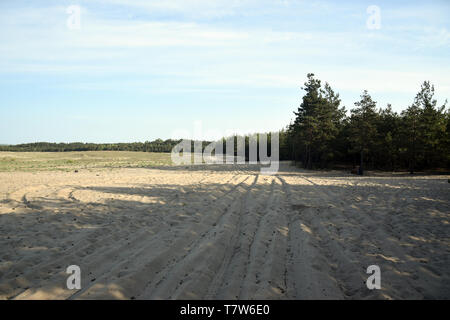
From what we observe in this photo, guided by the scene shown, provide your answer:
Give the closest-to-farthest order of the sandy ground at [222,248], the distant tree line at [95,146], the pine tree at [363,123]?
the sandy ground at [222,248], the pine tree at [363,123], the distant tree line at [95,146]

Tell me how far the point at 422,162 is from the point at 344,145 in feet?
26.7

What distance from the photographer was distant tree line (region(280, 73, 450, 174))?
26000 millimetres

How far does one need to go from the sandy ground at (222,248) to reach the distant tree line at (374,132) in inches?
756

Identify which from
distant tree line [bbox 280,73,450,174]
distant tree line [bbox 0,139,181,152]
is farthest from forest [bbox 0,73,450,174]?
distant tree line [bbox 0,139,181,152]

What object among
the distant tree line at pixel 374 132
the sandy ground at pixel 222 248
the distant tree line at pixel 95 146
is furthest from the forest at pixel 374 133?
the distant tree line at pixel 95 146

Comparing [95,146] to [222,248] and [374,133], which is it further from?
[222,248]

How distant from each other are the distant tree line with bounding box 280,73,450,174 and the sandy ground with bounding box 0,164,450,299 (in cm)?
1920

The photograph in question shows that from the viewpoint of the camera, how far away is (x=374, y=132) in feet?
86.8

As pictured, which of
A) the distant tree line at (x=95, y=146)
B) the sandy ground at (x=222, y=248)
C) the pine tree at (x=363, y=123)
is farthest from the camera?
the distant tree line at (x=95, y=146)

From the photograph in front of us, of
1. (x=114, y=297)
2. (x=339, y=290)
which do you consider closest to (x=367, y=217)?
(x=339, y=290)

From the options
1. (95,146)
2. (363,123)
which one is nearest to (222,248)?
(363,123)

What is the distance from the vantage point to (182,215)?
7.38 meters

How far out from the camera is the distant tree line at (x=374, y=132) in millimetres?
26000

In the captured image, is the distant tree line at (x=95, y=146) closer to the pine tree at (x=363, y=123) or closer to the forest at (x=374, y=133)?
the forest at (x=374, y=133)
